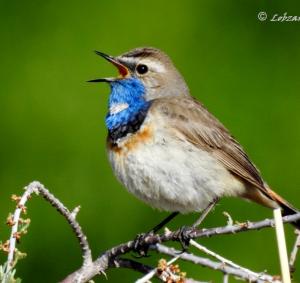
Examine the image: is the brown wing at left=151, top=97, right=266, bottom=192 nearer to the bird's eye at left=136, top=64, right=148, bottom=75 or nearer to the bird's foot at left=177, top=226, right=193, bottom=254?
the bird's eye at left=136, top=64, right=148, bottom=75

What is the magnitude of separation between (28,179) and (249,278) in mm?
2349

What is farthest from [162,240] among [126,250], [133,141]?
[133,141]

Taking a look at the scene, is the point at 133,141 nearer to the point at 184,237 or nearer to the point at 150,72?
the point at 184,237

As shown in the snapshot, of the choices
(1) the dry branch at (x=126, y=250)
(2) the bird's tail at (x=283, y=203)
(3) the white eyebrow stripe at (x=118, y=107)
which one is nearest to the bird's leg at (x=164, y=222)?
(2) the bird's tail at (x=283, y=203)

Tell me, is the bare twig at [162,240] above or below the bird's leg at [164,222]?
above

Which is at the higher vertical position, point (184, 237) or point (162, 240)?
point (162, 240)

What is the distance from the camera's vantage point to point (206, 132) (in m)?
4.10

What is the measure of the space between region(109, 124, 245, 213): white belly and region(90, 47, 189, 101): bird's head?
511 mm

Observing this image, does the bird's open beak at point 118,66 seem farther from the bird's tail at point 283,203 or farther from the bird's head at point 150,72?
the bird's tail at point 283,203

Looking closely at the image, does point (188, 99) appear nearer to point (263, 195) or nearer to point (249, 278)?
point (263, 195)

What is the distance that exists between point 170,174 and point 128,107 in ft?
1.76

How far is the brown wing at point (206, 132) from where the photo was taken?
3.97 meters

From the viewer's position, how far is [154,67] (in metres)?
4.32

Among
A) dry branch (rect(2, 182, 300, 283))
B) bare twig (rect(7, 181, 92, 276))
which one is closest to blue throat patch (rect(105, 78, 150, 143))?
dry branch (rect(2, 182, 300, 283))
